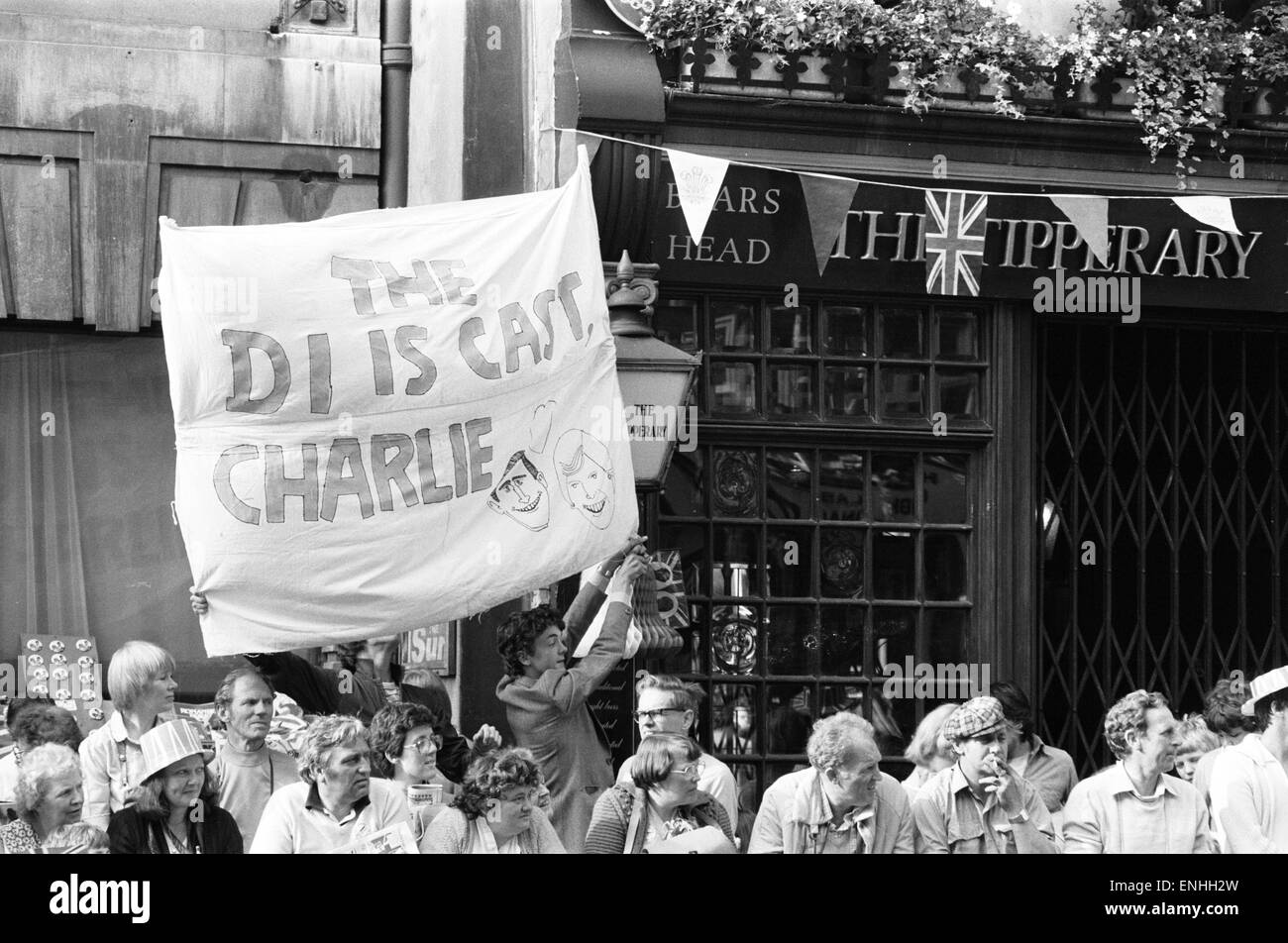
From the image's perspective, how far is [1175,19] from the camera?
37.2 ft

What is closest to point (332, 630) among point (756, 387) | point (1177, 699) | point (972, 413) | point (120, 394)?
point (120, 394)

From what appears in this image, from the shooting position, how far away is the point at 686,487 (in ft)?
36.5

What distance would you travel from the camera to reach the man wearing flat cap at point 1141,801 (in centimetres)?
778

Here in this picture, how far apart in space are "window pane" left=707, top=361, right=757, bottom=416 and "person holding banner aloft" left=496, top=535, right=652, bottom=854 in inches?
111

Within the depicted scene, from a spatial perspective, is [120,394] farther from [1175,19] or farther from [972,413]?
[1175,19]

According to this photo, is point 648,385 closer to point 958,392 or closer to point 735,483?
point 735,483

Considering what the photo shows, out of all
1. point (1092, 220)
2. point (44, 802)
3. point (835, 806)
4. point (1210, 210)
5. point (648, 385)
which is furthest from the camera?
point (1092, 220)

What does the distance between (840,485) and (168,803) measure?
5.25 metres

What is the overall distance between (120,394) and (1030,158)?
5024 millimetres

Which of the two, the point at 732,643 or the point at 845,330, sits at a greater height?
the point at 845,330

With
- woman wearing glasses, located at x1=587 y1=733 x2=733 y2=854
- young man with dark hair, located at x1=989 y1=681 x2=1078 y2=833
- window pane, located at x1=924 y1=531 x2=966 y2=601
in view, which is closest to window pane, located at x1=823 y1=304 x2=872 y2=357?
window pane, located at x1=924 y1=531 x2=966 y2=601

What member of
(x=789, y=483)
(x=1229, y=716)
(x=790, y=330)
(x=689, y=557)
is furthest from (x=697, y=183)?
(x=1229, y=716)

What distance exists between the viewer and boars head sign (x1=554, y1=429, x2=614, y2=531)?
863 cm

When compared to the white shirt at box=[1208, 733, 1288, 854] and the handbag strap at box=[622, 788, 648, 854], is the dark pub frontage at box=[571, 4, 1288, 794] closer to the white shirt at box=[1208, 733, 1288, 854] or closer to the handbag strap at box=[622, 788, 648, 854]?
the white shirt at box=[1208, 733, 1288, 854]
